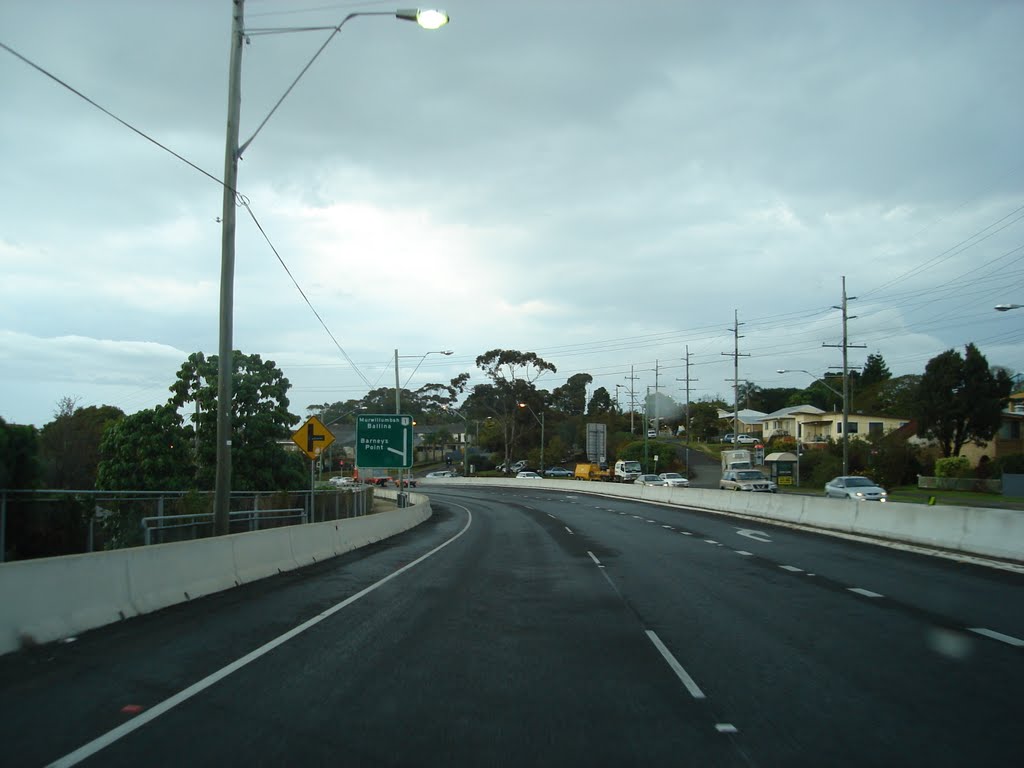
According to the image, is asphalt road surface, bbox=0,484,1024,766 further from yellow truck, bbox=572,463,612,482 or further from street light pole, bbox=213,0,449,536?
yellow truck, bbox=572,463,612,482

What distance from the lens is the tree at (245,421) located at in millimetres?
39594

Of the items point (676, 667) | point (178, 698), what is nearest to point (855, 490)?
Result: point (676, 667)

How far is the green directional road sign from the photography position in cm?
3073

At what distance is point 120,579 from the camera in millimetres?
10469

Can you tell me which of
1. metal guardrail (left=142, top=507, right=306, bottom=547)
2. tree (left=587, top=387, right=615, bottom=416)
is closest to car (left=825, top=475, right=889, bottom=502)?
metal guardrail (left=142, top=507, right=306, bottom=547)

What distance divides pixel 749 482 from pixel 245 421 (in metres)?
27.9

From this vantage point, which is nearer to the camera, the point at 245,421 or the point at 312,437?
the point at 312,437

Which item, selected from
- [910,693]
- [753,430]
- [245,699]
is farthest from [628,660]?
[753,430]

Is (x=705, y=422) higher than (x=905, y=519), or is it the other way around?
(x=705, y=422)

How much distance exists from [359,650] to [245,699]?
2029 mm

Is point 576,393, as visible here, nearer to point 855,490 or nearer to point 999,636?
point 855,490

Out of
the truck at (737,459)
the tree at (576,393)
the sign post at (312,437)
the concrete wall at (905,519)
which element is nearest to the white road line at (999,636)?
the concrete wall at (905,519)

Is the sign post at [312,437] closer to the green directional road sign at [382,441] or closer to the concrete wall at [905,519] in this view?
the green directional road sign at [382,441]

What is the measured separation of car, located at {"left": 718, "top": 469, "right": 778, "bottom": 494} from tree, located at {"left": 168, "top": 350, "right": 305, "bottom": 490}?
983 inches
